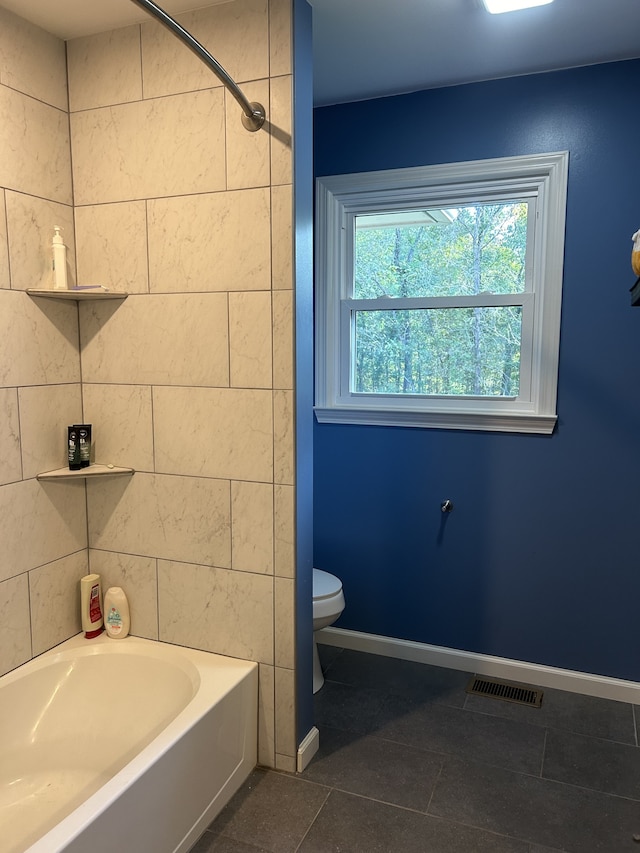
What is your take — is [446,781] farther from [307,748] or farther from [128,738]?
[128,738]

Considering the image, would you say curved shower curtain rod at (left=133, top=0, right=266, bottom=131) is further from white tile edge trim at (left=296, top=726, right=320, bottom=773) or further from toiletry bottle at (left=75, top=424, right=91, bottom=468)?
white tile edge trim at (left=296, top=726, right=320, bottom=773)

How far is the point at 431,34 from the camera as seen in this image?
211 centimetres

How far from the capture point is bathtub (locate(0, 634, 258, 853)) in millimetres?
1624

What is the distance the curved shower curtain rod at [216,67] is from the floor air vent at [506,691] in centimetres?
227

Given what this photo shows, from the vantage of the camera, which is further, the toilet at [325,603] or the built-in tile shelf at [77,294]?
the toilet at [325,603]

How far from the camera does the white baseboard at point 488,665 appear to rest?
99.0 inches

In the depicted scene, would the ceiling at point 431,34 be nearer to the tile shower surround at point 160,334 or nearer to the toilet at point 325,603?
the tile shower surround at point 160,334

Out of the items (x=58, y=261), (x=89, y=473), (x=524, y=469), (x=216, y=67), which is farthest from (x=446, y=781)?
(x=216, y=67)

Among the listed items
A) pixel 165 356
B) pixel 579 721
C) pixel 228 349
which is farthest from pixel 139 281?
pixel 579 721

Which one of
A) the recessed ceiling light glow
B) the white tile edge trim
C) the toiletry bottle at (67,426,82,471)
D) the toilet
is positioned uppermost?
the recessed ceiling light glow

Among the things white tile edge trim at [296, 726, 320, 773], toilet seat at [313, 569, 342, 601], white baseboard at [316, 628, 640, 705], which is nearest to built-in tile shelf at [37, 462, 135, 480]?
Answer: toilet seat at [313, 569, 342, 601]

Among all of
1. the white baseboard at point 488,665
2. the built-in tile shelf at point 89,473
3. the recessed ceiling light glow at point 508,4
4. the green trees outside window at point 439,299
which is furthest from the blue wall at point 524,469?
the built-in tile shelf at point 89,473

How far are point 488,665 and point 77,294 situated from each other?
220cm

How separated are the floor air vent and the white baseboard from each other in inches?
1.6
